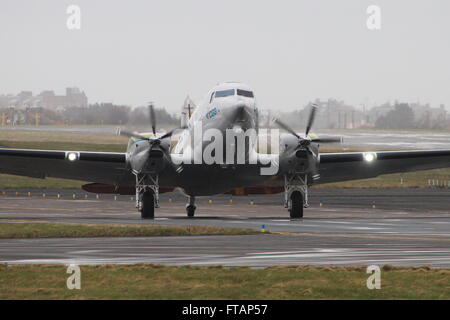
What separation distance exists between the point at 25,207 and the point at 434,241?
28598mm

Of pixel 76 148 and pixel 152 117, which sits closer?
pixel 152 117

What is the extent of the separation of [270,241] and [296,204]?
10282 millimetres

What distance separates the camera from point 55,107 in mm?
109250

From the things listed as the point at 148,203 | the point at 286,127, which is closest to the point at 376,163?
the point at 286,127

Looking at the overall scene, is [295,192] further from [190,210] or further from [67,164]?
[67,164]

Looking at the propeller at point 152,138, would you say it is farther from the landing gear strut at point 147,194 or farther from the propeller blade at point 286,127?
the propeller blade at point 286,127

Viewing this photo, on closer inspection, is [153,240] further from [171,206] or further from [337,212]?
[171,206]

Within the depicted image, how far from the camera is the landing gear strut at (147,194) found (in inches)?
1372

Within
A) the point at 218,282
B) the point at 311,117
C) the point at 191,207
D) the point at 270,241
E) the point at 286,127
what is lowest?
the point at 218,282

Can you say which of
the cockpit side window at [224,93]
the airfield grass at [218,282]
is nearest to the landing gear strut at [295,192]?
the cockpit side window at [224,93]

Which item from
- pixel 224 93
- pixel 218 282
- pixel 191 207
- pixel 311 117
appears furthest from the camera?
pixel 191 207

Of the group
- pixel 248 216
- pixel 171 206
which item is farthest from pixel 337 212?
pixel 171 206

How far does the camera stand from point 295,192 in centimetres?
3550
